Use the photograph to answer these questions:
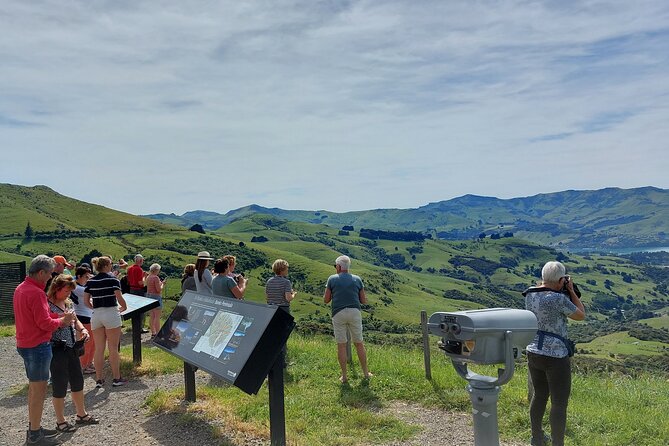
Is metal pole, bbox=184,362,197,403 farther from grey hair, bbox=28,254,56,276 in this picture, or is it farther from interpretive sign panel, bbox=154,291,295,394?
grey hair, bbox=28,254,56,276

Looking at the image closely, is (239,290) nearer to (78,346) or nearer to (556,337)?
(78,346)

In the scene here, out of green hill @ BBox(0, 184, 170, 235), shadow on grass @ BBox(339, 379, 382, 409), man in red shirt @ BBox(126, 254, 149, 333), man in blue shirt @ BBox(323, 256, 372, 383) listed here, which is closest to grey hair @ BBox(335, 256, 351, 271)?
man in blue shirt @ BBox(323, 256, 372, 383)

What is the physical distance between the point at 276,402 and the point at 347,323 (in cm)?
288

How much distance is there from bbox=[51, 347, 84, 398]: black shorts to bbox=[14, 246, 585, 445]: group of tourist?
0.04 feet

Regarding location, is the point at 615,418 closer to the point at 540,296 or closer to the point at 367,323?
the point at 540,296

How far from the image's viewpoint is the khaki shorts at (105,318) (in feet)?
27.3

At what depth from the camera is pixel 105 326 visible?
835 cm

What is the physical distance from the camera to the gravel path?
6355 mm

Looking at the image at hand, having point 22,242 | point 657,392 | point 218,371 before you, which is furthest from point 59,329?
point 22,242

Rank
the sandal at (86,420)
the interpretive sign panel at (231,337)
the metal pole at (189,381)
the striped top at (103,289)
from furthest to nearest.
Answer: the striped top at (103,289), the metal pole at (189,381), the sandal at (86,420), the interpretive sign panel at (231,337)

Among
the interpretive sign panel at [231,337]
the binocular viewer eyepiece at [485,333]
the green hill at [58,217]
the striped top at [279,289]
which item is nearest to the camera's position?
the binocular viewer eyepiece at [485,333]

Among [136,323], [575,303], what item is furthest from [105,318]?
[575,303]

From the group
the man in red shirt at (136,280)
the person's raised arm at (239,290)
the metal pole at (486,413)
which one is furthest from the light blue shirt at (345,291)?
the man in red shirt at (136,280)

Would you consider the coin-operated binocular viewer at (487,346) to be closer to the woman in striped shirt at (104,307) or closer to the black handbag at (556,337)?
the black handbag at (556,337)
